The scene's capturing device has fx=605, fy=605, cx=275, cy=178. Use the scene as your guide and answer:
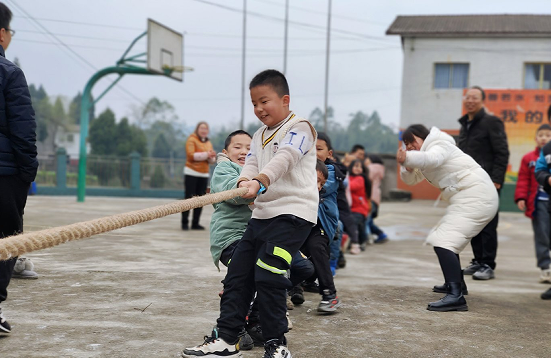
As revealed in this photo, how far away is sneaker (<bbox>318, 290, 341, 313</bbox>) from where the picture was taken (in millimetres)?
4137

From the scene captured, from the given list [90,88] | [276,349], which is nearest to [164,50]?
[90,88]

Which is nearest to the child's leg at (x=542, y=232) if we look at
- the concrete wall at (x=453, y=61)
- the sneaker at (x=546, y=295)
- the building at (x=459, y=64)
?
the sneaker at (x=546, y=295)

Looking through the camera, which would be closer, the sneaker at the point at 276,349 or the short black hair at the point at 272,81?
the sneaker at the point at 276,349

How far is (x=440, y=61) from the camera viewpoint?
25625mm

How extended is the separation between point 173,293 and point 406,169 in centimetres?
199

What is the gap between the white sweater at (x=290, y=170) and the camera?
305 centimetres

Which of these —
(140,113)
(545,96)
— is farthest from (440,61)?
(140,113)

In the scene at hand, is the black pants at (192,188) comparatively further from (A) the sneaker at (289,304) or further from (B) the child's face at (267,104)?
(B) the child's face at (267,104)

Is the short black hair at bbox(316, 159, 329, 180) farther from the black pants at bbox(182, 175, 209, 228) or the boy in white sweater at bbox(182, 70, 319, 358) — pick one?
the black pants at bbox(182, 175, 209, 228)

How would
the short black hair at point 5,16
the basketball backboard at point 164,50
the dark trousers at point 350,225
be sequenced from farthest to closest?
the basketball backboard at point 164,50 → the dark trousers at point 350,225 → the short black hair at point 5,16

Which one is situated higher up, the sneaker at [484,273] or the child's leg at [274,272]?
the child's leg at [274,272]

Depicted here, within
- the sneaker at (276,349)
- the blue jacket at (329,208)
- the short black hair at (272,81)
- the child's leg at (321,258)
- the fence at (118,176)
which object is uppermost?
the short black hair at (272,81)

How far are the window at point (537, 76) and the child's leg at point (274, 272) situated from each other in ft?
81.3

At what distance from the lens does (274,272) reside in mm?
3053
